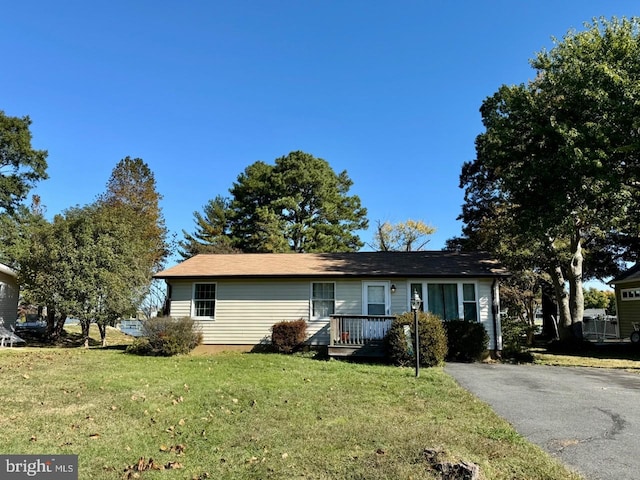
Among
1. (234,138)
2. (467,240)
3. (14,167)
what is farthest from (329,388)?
(14,167)

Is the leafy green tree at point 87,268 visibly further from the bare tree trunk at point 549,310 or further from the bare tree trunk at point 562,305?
the bare tree trunk at point 549,310

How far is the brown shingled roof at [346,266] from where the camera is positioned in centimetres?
1480

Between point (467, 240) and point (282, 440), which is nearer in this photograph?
point (282, 440)

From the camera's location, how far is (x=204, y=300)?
15695mm

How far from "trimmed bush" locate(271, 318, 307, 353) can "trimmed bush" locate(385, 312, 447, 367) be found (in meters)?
3.70

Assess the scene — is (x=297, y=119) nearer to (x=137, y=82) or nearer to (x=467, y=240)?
(x=137, y=82)

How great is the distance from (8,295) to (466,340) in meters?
23.5

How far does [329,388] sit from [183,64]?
39.8ft

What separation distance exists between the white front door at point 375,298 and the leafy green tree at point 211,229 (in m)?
21.6

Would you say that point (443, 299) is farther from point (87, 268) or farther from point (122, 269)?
point (87, 268)

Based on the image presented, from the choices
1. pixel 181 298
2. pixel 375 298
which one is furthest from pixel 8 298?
pixel 375 298

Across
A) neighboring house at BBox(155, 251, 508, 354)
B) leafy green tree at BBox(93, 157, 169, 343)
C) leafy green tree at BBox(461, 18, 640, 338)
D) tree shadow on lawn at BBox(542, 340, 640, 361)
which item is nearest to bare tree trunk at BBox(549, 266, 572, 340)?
tree shadow on lawn at BBox(542, 340, 640, 361)

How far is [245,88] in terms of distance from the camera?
1700 cm

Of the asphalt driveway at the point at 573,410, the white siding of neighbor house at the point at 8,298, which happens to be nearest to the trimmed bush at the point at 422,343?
the asphalt driveway at the point at 573,410
